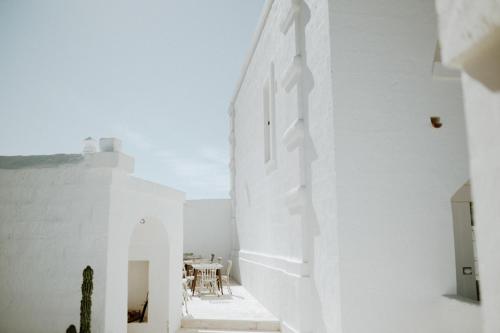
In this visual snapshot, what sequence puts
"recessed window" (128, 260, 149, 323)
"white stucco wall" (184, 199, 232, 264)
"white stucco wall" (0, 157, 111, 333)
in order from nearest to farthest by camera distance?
"white stucco wall" (0, 157, 111, 333)
"recessed window" (128, 260, 149, 323)
"white stucco wall" (184, 199, 232, 264)

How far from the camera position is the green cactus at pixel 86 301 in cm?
473

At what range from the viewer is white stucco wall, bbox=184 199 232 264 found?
17469 millimetres

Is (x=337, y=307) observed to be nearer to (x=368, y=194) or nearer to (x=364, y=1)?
(x=368, y=194)

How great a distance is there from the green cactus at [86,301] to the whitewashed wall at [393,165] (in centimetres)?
312

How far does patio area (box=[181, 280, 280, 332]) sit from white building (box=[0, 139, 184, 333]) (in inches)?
136

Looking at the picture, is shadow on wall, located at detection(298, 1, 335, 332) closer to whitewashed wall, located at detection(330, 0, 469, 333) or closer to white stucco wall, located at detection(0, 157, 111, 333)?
whitewashed wall, located at detection(330, 0, 469, 333)

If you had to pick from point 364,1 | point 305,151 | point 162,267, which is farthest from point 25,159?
point 364,1

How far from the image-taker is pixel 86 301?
4.76m

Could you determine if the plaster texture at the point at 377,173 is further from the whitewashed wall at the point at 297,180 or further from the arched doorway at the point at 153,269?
the arched doorway at the point at 153,269

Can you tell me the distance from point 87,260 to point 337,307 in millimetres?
3237

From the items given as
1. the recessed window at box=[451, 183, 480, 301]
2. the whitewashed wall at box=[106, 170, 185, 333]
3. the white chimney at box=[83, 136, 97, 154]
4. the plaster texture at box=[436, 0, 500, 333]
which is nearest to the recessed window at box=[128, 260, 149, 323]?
the whitewashed wall at box=[106, 170, 185, 333]

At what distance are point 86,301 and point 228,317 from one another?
4495mm

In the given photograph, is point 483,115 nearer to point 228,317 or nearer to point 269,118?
point 228,317

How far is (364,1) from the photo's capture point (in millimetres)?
5848
